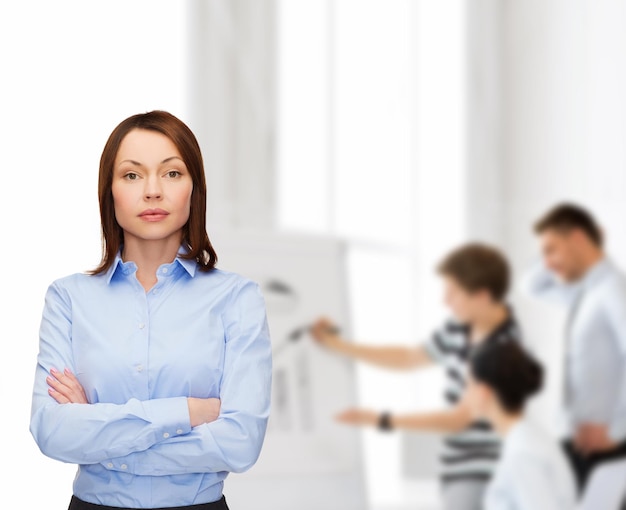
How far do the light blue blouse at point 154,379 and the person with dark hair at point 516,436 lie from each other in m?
1.90

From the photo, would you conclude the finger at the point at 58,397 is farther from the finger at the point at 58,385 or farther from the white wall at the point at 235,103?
the white wall at the point at 235,103

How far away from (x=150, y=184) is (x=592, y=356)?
82.5 inches

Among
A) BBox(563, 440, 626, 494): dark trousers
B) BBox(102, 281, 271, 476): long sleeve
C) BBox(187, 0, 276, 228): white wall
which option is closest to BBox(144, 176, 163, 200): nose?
BBox(102, 281, 271, 476): long sleeve

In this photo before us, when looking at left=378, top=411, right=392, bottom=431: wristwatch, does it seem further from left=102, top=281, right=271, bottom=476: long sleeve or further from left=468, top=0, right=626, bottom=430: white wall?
left=102, top=281, right=271, bottom=476: long sleeve

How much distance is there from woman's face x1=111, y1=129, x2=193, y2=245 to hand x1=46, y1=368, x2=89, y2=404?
0.51 feet

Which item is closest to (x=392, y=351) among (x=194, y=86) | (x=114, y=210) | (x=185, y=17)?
(x=194, y=86)

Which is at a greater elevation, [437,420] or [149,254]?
[149,254]

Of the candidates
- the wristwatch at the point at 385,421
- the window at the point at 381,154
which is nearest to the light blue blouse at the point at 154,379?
the window at the point at 381,154

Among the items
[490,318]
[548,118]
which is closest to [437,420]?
[490,318]

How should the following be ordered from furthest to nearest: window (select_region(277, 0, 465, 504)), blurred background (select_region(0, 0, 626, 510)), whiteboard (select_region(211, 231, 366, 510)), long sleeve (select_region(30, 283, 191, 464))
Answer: window (select_region(277, 0, 465, 504)), blurred background (select_region(0, 0, 626, 510)), whiteboard (select_region(211, 231, 366, 510)), long sleeve (select_region(30, 283, 191, 464))

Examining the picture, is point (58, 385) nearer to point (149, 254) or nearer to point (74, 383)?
point (74, 383)

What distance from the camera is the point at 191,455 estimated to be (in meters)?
0.88

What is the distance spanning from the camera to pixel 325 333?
2.64 meters

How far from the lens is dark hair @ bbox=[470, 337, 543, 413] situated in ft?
9.08
